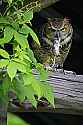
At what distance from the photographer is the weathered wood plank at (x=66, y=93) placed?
6.03 ft

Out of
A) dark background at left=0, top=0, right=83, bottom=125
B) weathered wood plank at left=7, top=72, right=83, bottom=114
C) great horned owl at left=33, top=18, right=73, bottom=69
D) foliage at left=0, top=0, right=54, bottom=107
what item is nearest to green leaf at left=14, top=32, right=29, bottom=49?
foliage at left=0, top=0, right=54, bottom=107

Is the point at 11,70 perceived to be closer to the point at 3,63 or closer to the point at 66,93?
the point at 3,63

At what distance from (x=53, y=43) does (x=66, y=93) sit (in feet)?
1.05

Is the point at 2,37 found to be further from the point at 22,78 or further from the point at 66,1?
the point at 66,1

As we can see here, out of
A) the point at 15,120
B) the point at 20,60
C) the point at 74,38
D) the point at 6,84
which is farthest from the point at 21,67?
the point at 74,38

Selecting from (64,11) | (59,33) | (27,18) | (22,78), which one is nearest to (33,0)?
(59,33)

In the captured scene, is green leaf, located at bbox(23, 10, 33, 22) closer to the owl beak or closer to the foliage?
the foliage

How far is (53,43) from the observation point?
2.04 meters

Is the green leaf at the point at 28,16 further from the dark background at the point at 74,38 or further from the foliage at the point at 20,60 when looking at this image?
the dark background at the point at 74,38

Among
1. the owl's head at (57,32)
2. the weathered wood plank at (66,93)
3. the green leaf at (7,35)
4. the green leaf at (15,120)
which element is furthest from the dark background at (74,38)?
the green leaf at (15,120)

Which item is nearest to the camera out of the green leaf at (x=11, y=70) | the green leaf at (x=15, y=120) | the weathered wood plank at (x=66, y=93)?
the green leaf at (x=15, y=120)

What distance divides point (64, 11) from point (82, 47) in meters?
0.34

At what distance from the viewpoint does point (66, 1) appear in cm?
286

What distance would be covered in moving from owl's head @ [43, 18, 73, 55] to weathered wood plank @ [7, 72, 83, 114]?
214mm
